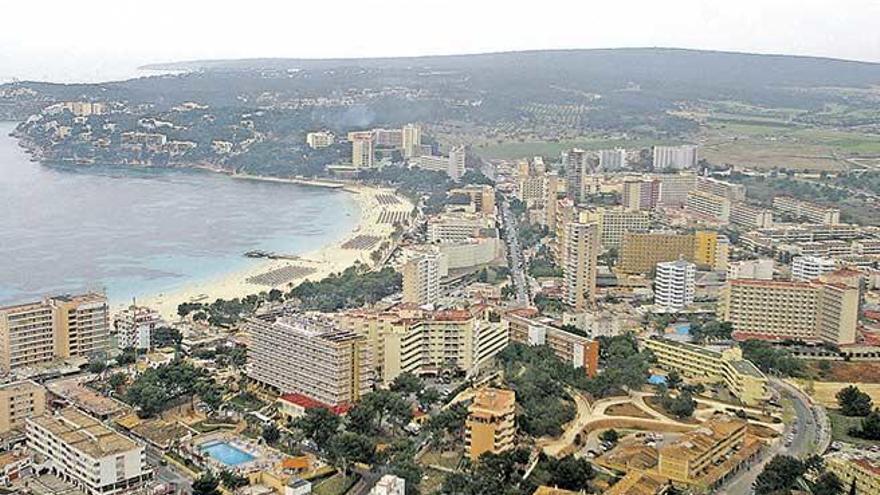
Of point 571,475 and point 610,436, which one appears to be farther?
point 610,436

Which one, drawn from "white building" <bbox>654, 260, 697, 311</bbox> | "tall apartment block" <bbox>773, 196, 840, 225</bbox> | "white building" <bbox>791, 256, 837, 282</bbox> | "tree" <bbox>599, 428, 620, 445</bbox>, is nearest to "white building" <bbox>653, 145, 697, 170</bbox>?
"tall apartment block" <bbox>773, 196, 840, 225</bbox>

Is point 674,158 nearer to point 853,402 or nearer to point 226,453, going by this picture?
point 853,402

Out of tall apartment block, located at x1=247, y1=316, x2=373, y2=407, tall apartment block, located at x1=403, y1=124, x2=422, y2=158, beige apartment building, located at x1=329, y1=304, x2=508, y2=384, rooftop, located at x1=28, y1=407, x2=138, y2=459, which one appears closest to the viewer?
rooftop, located at x1=28, y1=407, x2=138, y2=459

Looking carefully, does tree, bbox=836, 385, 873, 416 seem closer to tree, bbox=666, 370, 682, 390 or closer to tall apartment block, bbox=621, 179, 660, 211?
tree, bbox=666, 370, 682, 390

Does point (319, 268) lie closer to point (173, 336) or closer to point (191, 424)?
point (173, 336)

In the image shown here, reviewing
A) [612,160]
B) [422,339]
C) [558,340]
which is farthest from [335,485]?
[612,160]

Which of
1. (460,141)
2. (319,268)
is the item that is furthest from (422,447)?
(460,141)
